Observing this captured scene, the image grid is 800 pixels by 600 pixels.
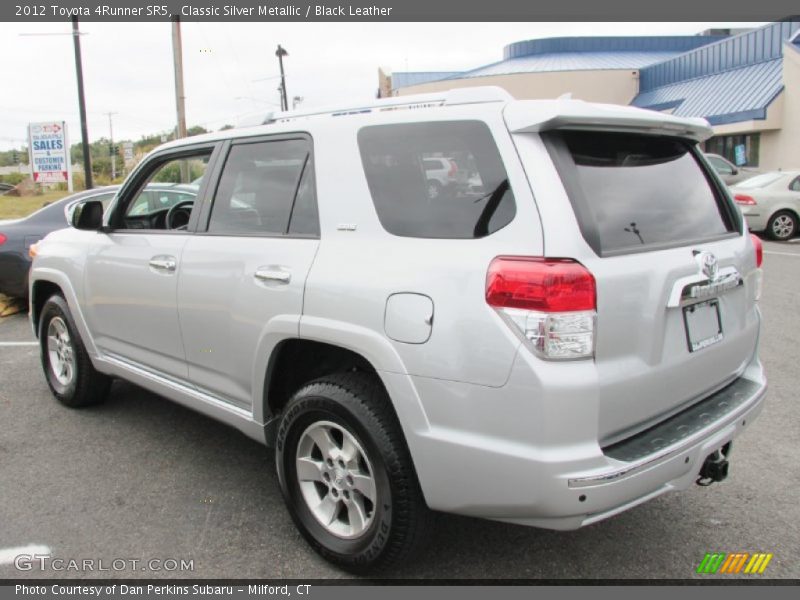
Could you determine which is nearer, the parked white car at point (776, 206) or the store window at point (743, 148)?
the parked white car at point (776, 206)

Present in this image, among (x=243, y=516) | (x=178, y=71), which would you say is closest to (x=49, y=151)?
(x=178, y=71)

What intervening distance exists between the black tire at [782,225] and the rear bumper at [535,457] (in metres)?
13.1

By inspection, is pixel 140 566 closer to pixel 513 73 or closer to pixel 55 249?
pixel 55 249

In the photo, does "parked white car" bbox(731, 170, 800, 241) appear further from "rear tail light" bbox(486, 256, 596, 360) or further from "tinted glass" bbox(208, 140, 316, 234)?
"rear tail light" bbox(486, 256, 596, 360)

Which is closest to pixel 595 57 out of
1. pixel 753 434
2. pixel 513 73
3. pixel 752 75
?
pixel 513 73

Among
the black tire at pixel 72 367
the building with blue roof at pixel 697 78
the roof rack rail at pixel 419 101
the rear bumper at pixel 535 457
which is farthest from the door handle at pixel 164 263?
the building with blue roof at pixel 697 78

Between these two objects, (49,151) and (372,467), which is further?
(49,151)

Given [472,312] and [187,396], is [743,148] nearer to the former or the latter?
[187,396]

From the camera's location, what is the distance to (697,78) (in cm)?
2703

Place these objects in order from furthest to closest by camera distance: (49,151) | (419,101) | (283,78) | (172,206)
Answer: (283,78)
(49,151)
(172,206)
(419,101)

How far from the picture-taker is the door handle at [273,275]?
292 centimetres

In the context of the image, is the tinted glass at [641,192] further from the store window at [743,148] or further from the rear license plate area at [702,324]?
the store window at [743,148]

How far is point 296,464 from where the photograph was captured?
297cm

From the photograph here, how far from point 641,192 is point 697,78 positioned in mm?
28065
